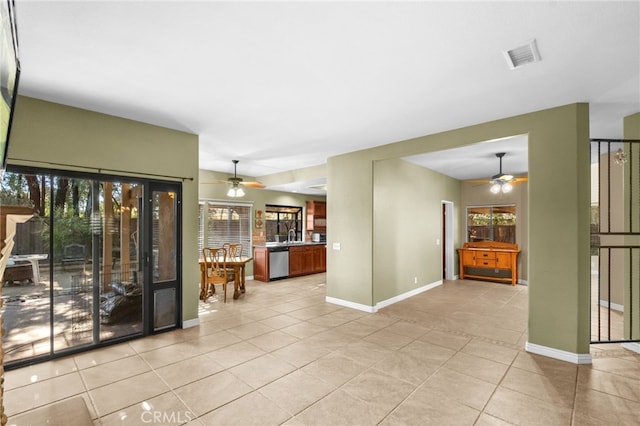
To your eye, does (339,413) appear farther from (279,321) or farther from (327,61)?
(327,61)

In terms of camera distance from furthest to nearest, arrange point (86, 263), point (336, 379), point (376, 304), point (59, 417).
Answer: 1. point (376, 304)
2. point (86, 263)
3. point (336, 379)
4. point (59, 417)

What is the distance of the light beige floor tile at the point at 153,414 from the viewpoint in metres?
2.26

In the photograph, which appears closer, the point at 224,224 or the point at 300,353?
the point at 300,353

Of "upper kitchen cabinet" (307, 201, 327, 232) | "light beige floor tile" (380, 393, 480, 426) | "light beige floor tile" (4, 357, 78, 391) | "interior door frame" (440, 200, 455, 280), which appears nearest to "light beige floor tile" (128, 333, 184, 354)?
"light beige floor tile" (4, 357, 78, 391)

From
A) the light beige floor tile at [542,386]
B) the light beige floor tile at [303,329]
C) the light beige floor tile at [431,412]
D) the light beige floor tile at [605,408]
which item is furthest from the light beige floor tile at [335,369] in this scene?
the light beige floor tile at [605,408]

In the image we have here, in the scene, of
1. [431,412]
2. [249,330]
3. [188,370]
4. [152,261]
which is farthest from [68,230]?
[431,412]

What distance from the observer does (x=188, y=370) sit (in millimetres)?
3014

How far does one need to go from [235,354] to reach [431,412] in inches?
81.8

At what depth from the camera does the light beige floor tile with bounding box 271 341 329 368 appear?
10.6 feet

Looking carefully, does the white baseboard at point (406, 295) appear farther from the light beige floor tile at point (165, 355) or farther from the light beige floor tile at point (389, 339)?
the light beige floor tile at point (165, 355)

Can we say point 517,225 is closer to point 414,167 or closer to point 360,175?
point 414,167

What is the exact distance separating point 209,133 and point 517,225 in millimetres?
7397

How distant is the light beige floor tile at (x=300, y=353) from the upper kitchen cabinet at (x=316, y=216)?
20.4ft

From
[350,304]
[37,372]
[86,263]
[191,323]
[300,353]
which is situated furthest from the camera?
[350,304]
